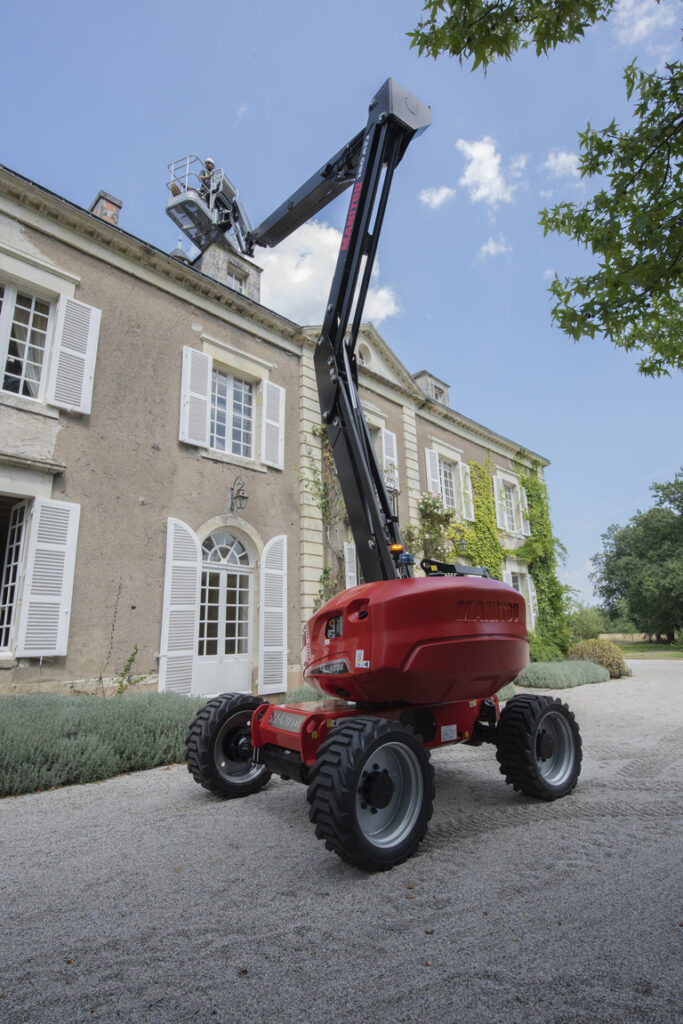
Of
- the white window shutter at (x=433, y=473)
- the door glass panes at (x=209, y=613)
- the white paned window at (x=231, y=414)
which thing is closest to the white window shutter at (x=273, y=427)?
the white paned window at (x=231, y=414)

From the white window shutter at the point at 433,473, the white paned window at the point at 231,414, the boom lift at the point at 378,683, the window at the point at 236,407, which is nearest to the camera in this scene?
the boom lift at the point at 378,683

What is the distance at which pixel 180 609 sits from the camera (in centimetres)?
727

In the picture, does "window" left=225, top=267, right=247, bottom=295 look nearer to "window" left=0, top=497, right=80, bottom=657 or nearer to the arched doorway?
the arched doorway

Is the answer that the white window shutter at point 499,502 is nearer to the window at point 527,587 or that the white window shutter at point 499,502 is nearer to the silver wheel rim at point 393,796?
the window at point 527,587

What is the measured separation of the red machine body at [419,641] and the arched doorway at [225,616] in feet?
16.2

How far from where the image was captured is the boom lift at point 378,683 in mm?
2539

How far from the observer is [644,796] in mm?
3498

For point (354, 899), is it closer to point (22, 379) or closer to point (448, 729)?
Answer: point (448, 729)

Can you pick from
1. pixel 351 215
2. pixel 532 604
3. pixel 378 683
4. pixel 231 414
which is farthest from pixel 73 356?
pixel 532 604

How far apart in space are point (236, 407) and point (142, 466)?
243 centimetres

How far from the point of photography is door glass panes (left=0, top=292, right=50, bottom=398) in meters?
6.80

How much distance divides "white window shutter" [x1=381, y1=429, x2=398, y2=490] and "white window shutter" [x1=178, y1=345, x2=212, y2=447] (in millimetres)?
4372

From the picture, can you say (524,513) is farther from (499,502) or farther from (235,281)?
(235,281)

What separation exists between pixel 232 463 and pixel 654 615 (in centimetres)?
2935
